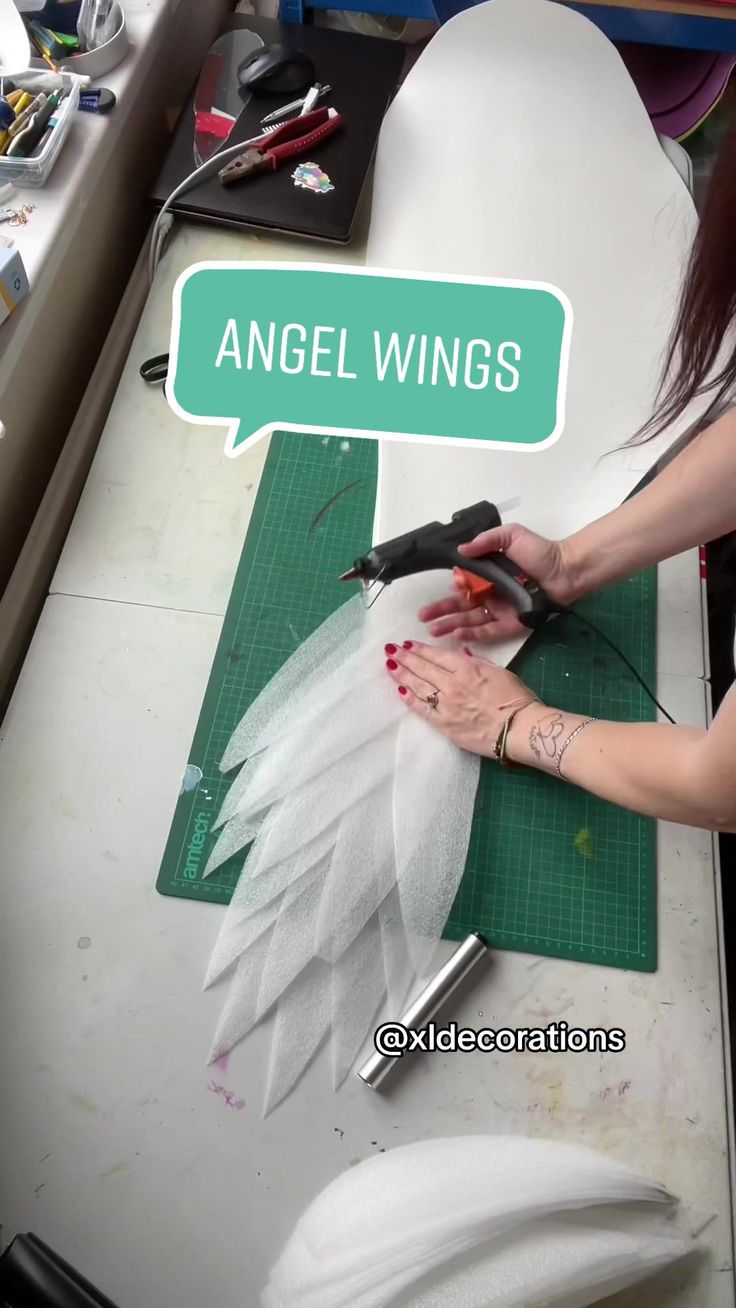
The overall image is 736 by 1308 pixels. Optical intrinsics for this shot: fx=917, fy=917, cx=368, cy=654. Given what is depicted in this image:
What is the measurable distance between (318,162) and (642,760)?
0.73m

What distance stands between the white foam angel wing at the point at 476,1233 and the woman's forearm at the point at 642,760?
244 millimetres

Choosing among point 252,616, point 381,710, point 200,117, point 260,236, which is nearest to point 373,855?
point 381,710

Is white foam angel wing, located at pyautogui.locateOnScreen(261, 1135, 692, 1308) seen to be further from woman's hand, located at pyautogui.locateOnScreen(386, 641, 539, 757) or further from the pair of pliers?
the pair of pliers

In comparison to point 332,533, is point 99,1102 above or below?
below

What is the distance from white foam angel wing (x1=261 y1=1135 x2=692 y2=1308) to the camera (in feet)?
1.84

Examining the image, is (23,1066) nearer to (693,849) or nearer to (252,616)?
(252,616)

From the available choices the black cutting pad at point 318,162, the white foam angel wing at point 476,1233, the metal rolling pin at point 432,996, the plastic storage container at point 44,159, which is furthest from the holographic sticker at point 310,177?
the white foam angel wing at point 476,1233

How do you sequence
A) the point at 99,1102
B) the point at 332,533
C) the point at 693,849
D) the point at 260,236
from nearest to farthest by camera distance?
the point at 99,1102 < the point at 693,849 < the point at 332,533 < the point at 260,236

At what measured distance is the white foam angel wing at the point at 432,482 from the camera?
2.24 ft

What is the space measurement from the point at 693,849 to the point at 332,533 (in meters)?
0.42

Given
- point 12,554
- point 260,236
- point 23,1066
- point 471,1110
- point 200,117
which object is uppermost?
point 200,117

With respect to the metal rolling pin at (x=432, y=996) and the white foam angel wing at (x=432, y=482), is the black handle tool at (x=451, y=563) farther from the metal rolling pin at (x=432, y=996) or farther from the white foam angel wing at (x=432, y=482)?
the metal rolling pin at (x=432, y=996)

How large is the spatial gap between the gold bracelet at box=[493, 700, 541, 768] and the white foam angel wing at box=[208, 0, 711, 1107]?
23 millimetres

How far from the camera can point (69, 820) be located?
72 cm
